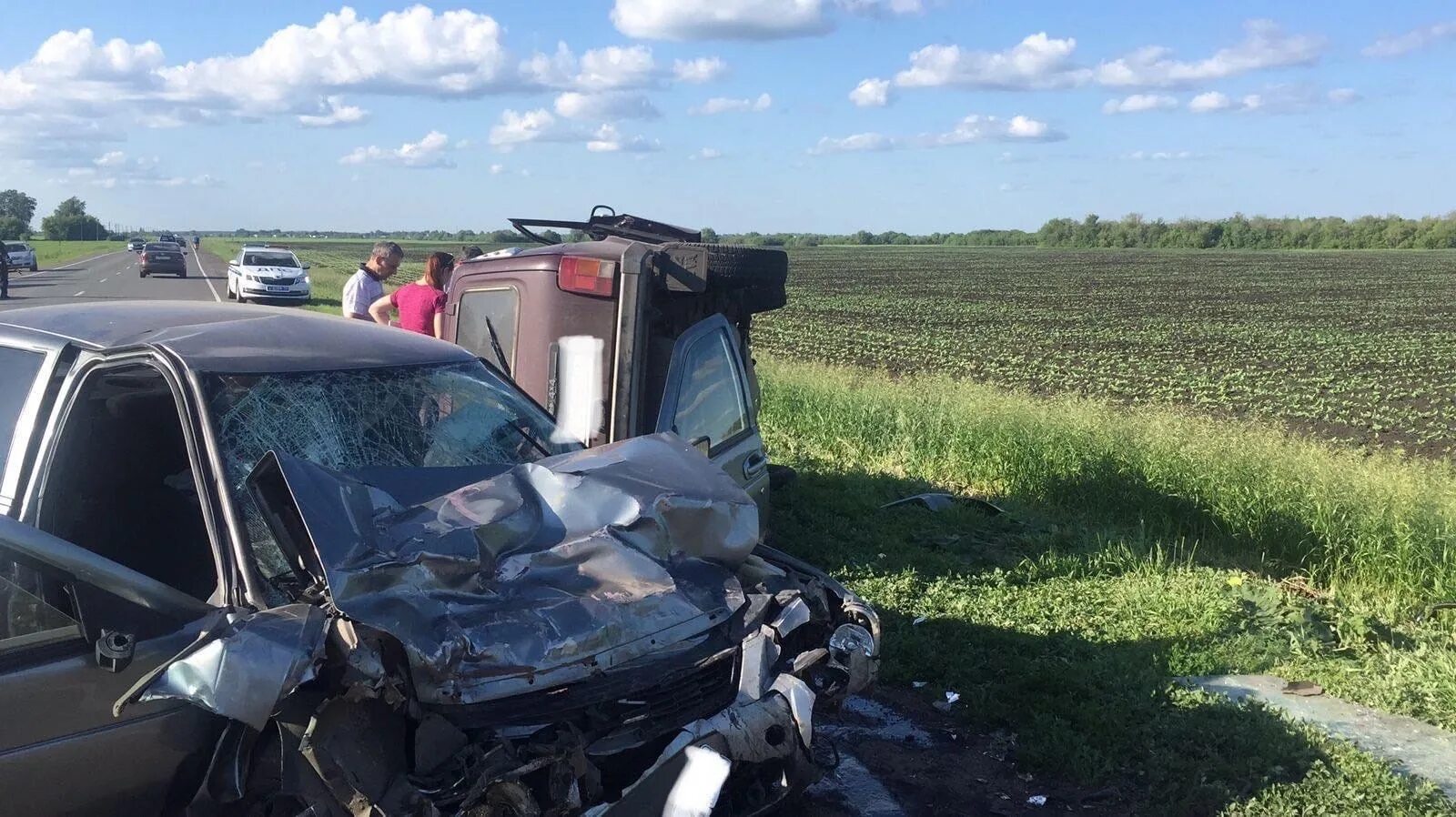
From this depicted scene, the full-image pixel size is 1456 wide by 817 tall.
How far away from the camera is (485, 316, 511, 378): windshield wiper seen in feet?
20.5

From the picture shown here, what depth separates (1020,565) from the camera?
7.18m

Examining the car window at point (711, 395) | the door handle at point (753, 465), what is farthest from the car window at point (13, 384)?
the door handle at point (753, 465)

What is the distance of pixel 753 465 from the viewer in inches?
247

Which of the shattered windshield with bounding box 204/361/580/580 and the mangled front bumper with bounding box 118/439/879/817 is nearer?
the mangled front bumper with bounding box 118/439/879/817

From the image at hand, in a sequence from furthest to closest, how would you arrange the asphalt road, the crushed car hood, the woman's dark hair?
the asphalt road
the woman's dark hair
the crushed car hood

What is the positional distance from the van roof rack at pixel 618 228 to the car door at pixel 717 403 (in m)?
1.71

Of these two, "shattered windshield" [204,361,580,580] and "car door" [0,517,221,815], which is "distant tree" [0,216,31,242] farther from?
"car door" [0,517,221,815]

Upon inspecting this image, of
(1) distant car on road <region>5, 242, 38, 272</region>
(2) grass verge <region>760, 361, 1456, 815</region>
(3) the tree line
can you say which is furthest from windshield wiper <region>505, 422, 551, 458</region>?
(3) the tree line

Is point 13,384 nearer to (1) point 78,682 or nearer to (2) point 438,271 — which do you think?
(1) point 78,682

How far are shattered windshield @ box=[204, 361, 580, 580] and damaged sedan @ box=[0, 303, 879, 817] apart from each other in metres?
0.01

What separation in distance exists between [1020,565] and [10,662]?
5.54 m

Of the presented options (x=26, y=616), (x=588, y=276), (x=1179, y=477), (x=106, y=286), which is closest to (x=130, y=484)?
(x=26, y=616)

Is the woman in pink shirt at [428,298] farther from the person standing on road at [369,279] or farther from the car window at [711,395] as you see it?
the car window at [711,395]

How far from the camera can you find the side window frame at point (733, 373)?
5.91m
